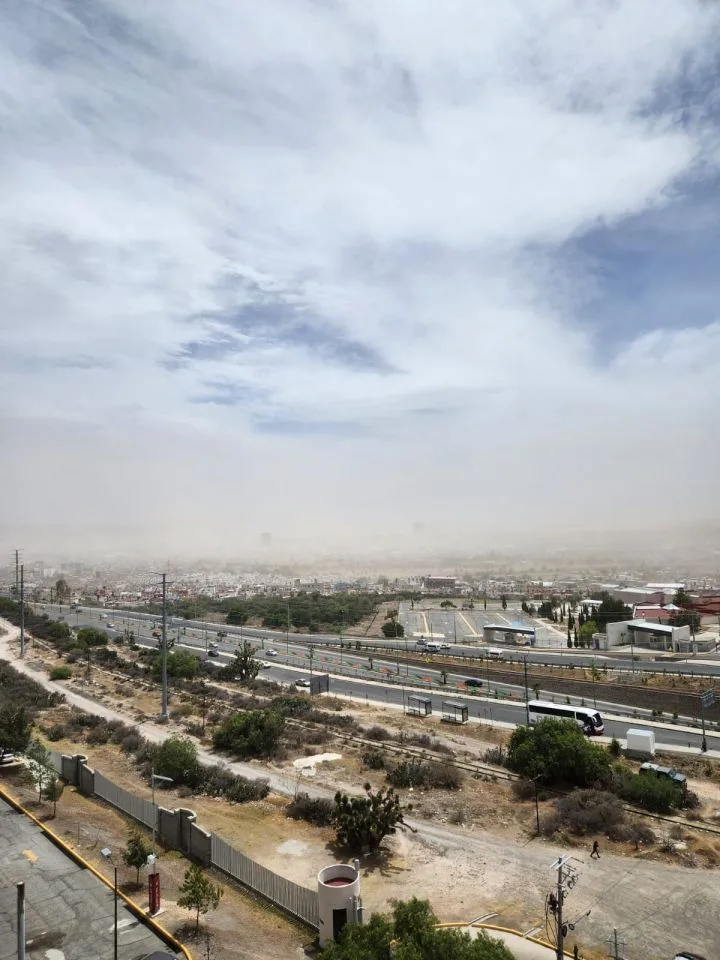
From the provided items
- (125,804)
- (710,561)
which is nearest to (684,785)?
(125,804)

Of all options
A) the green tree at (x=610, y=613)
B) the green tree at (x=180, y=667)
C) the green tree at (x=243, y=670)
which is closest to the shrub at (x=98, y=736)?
the green tree at (x=180, y=667)

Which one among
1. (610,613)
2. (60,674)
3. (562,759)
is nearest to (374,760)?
(562,759)

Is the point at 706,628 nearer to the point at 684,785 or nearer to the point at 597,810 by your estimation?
the point at 684,785

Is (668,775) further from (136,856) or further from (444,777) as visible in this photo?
(136,856)

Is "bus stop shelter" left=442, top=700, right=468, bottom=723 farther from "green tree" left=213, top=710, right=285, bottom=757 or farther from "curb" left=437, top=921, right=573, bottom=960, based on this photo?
"curb" left=437, top=921, right=573, bottom=960

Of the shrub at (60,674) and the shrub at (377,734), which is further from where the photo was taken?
the shrub at (60,674)

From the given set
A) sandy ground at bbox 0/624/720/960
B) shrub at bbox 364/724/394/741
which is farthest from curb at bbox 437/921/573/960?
shrub at bbox 364/724/394/741

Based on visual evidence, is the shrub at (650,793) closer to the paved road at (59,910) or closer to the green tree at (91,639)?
the paved road at (59,910)
